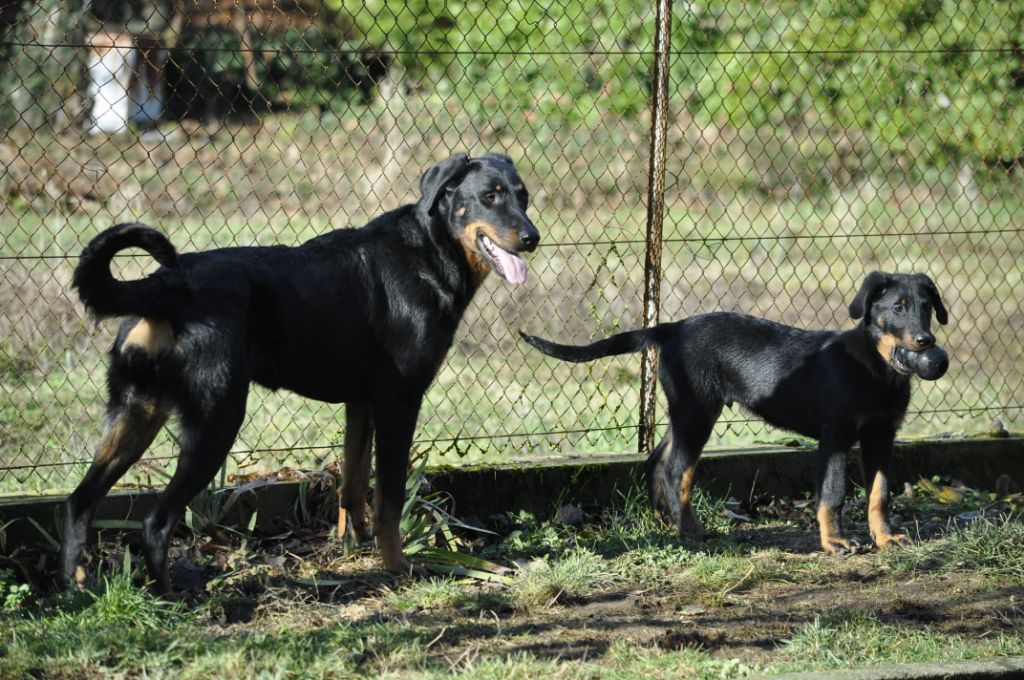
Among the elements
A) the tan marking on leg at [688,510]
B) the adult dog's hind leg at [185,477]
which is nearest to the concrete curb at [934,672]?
the tan marking on leg at [688,510]

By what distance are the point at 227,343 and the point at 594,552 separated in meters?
2.02

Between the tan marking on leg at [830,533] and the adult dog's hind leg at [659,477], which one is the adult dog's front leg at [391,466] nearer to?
the adult dog's hind leg at [659,477]

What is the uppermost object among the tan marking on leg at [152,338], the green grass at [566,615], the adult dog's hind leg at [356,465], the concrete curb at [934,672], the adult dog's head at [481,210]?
the adult dog's head at [481,210]

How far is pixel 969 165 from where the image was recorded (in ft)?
35.7

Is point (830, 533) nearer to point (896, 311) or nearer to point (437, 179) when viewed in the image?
point (896, 311)

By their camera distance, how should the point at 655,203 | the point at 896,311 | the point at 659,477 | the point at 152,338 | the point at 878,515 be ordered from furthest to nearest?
the point at 655,203 < the point at 659,477 < the point at 878,515 < the point at 896,311 < the point at 152,338

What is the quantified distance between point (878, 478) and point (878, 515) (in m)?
0.18

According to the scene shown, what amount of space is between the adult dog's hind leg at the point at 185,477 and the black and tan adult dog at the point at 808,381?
5.39ft

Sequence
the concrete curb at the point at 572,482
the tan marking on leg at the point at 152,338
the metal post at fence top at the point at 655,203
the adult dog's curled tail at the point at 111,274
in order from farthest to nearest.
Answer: the metal post at fence top at the point at 655,203 < the concrete curb at the point at 572,482 < the tan marking on leg at the point at 152,338 < the adult dog's curled tail at the point at 111,274

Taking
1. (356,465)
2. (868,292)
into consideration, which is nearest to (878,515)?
(868,292)

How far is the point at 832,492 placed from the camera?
569 centimetres

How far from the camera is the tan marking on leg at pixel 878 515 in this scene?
18.9 ft

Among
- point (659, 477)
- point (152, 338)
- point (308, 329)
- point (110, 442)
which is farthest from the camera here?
point (659, 477)

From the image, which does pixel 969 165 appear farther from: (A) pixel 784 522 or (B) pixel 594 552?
(B) pixel 594 552
